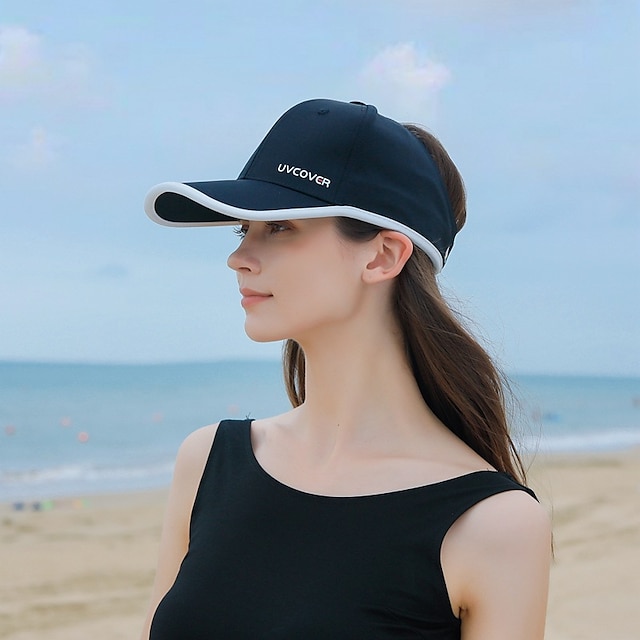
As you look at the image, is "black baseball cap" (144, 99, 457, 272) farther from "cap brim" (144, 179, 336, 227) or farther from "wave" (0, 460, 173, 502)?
"wave" (0, 460, 173, 502)

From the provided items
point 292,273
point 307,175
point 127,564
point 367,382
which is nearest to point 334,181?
point 307,175

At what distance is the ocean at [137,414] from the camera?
10.5m

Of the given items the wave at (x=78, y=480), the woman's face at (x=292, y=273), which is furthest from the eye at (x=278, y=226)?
the wave at (x=78, y=480)

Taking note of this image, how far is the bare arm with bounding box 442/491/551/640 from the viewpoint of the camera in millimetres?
1386

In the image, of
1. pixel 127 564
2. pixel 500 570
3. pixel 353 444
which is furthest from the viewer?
pixel 127 564

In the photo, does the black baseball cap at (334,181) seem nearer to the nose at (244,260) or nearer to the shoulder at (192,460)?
the nose at (244,260)

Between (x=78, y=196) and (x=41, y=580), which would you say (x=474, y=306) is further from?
(x=78, y=196)

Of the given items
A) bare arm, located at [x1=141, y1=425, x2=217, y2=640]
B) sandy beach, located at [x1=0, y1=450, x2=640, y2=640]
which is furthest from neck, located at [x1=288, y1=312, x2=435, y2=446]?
sandy beach, located at [x1=0, y1=450, x2=640, y2=640]

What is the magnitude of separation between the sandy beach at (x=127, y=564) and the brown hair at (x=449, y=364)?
3.48 metres

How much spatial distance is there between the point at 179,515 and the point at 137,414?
14657mm

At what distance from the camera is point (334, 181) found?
4.95 feet

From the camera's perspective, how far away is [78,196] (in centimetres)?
2508

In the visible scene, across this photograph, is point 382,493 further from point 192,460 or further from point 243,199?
point 243,199

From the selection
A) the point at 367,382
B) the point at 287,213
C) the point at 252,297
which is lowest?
the point at 367,382
